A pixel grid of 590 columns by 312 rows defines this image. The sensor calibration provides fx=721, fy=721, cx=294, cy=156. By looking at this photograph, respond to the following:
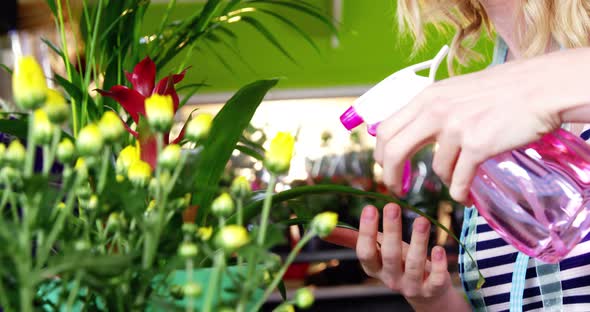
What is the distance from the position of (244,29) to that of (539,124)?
404 centimetres

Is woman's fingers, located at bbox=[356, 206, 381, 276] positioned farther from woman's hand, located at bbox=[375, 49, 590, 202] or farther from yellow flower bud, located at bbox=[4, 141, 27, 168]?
yellow flower bud, located at bbox=[4, 141, 27, 168]

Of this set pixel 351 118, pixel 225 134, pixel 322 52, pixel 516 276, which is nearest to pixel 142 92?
pixel 225 134

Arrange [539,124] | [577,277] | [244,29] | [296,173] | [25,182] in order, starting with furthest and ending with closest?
[244,29] → [296,173] → [577,277] → [539,124] → [25,182]

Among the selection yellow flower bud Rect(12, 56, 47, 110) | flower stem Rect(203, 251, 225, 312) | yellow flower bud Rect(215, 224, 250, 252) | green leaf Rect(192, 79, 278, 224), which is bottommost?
green leaf Rect(192, 79, 278, 224)

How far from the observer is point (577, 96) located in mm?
465

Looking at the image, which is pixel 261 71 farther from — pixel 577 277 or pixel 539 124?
pixel 539 124

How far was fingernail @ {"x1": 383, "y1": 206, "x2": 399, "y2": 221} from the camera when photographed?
2.22ft

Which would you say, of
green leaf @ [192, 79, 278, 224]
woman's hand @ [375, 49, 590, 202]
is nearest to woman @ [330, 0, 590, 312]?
woman's hand @ [375, 49, 590, 202]

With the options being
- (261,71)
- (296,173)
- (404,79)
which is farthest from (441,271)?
(261,71)

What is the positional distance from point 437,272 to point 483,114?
34 centimetres

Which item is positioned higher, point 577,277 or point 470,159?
point 470,159

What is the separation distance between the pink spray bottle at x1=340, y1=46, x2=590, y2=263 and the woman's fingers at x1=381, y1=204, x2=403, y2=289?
9cm

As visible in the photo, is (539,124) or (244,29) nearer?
(539,124)

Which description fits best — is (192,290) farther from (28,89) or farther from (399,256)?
(399,256)
